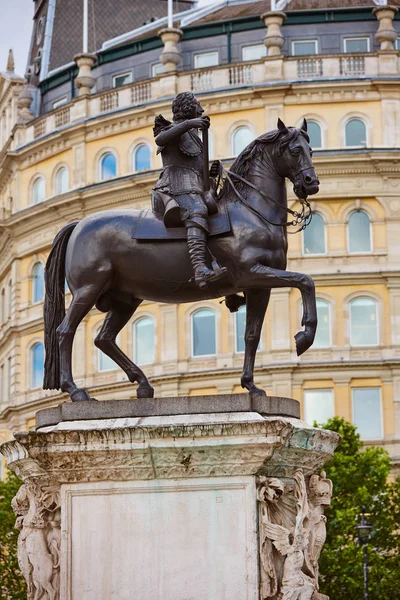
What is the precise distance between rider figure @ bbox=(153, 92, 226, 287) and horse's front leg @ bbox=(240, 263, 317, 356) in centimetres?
33

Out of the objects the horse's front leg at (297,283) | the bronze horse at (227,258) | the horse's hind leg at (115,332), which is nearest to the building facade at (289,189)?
the horse's hind leg at (115,332)

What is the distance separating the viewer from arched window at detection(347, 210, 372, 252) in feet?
213

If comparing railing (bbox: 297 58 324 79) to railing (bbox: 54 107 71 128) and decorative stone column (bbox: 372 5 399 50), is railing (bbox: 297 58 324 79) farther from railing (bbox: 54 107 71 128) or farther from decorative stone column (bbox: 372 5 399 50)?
railing (bbox: 54 107 71 128)

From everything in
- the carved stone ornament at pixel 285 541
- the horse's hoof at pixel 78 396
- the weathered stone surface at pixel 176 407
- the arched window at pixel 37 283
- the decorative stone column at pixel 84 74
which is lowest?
the carved stone ornament at pixel 285 541

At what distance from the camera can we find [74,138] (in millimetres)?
69188

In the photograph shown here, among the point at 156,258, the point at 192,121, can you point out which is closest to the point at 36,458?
the point at 156,258

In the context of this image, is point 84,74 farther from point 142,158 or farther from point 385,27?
point 385,27

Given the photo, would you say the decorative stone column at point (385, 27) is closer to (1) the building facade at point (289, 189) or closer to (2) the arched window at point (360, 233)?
(1) the building facade at point (289, 189)

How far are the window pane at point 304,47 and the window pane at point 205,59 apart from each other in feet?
12.0

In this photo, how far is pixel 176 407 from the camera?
47.5 feet

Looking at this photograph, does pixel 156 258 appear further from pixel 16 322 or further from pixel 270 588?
pixel 16 322

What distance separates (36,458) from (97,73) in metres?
59.7

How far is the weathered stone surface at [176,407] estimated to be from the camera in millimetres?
14445

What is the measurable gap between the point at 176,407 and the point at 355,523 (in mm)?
33680
